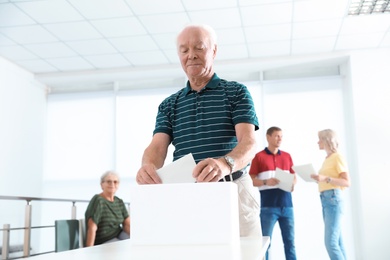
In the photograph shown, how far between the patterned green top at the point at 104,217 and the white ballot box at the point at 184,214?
2.73 meters

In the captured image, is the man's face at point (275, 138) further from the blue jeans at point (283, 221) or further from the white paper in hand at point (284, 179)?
the blue jeans at point (283, 221)

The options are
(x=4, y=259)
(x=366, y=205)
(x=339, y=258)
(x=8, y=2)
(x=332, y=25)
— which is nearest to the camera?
(x=4, y=259)

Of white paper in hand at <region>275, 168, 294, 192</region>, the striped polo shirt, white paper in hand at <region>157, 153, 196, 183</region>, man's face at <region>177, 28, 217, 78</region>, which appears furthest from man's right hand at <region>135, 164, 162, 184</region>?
white paper in hand at <region>275, 168, 294, 192</region>

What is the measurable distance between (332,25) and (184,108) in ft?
11.9

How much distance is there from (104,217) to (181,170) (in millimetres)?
2838

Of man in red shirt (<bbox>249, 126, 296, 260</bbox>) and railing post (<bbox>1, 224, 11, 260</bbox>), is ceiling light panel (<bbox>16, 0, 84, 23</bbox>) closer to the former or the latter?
railing post (<bbox>1, 224, 11, 260</bbox>)

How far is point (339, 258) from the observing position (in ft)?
10.9

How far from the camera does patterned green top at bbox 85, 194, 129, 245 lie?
3668mm

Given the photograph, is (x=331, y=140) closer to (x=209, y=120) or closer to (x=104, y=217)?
(x=104, y=217)

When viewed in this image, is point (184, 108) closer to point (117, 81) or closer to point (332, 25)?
point (332, 25)

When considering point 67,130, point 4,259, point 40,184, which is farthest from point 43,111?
point 4,259

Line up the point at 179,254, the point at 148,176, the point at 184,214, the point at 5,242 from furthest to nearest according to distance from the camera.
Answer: the point at 5,242
the point at 148,176
the point at 184,214
the point at 179,254

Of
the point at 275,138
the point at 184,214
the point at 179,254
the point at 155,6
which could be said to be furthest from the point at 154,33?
the point at 179,254

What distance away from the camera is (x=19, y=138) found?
5.77 metres
